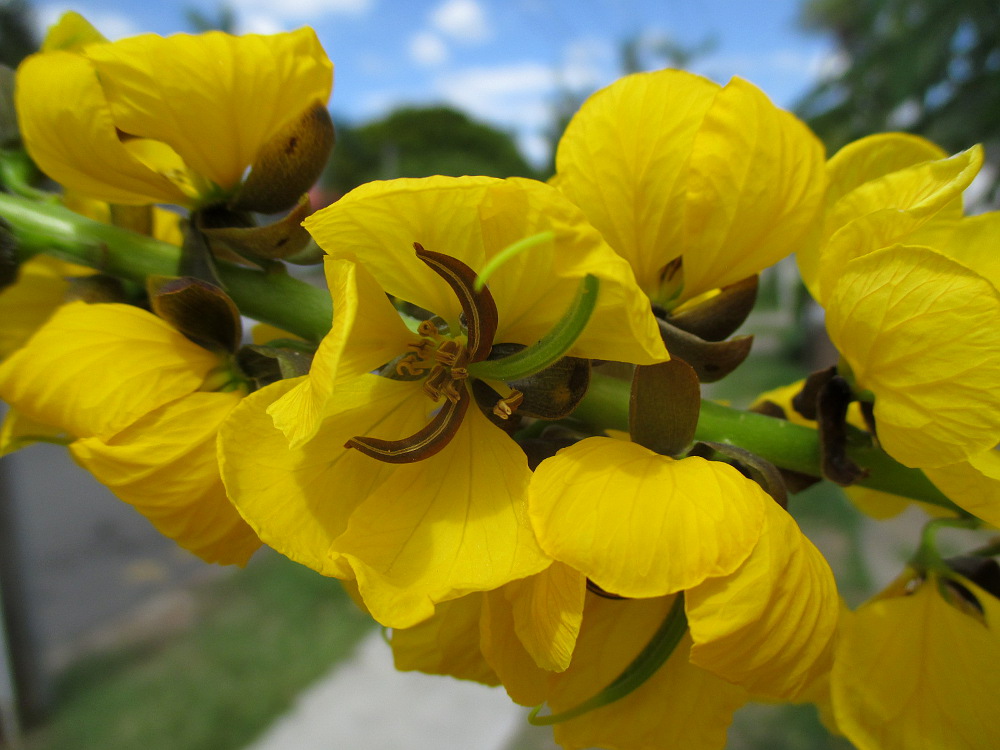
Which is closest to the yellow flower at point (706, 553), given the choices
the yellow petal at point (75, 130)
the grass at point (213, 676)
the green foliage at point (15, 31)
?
the yellow petal at point (75, 130)

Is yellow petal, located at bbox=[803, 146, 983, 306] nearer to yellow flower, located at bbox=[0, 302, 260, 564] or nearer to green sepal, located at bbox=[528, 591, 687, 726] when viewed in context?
green sepal, located at bbox=[528, 591, 687, 726]

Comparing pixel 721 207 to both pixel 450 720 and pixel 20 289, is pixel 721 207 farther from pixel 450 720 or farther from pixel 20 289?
pixel 450 720

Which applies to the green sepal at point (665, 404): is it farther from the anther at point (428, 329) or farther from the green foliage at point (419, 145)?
the green foliage at point (419, 145)

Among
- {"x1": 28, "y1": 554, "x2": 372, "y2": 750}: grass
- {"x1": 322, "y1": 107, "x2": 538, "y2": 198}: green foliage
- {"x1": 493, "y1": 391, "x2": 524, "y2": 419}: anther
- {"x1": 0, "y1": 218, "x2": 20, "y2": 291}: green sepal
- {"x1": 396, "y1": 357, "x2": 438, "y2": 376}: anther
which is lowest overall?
{"x1": 322, "y1": 107, "x2": 538, "y2": 198}: green foliage

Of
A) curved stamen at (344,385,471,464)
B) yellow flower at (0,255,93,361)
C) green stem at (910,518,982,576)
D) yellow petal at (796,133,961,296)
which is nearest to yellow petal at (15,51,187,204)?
yellow flower at (0,255,93,361)

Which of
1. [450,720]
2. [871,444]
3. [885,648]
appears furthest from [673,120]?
[450,720]

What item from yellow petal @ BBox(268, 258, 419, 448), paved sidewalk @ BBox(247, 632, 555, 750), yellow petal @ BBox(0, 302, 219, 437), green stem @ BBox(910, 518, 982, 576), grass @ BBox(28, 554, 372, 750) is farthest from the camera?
grass @ BBox(28, 554, 372, 750)

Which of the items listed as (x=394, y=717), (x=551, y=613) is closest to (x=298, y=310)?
(x=551, y=613)
